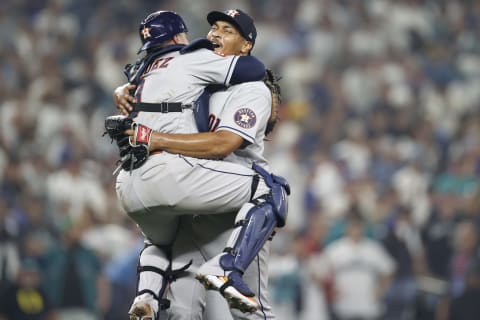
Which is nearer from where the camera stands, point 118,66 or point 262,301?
point 262,301

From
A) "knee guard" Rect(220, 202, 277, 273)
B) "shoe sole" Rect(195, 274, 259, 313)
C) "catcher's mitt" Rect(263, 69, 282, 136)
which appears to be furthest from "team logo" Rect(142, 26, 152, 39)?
"shoe sole" Rect(195, 274, 259, 313)

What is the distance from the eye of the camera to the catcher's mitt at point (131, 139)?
498 centimetres

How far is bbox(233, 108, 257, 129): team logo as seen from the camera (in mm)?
5098

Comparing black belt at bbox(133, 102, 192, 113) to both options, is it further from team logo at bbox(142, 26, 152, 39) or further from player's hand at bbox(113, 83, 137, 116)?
team logo at bbox(142, 26, 152, 39)

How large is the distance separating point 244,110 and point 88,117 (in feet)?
26.0

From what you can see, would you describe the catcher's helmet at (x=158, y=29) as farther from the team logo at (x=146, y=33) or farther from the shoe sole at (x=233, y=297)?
the shoe sole at (x=233, y=297)

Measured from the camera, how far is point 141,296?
5.28 meters

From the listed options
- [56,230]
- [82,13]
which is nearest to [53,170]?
[56,230]

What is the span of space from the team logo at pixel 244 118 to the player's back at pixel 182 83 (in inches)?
6.5

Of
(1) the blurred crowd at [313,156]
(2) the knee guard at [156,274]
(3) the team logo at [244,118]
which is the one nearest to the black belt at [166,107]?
(3) the team logo at [244,118]

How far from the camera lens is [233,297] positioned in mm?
4703

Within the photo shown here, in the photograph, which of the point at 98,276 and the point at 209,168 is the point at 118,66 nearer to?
the point at 98,276

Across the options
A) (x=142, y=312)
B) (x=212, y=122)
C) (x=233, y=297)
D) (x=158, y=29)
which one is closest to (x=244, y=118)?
(x=212, y=122)

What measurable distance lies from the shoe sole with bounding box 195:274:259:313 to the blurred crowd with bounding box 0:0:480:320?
449 centimetres
